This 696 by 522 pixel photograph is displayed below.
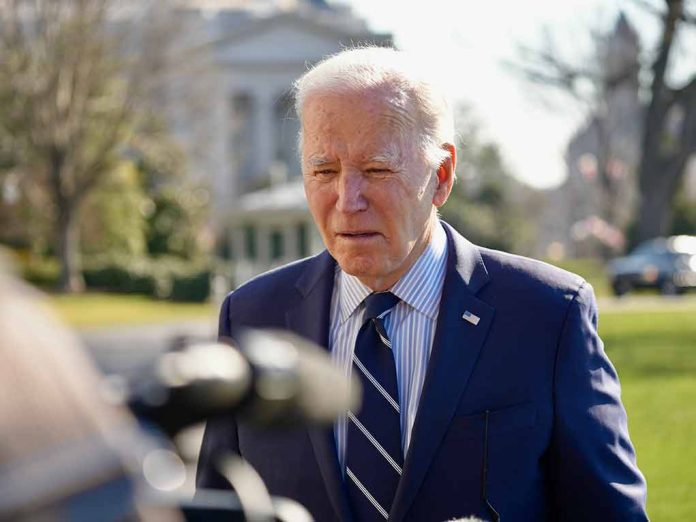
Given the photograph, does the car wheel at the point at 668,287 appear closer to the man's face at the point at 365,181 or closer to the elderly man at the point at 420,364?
the elderly man at the point at 420,364

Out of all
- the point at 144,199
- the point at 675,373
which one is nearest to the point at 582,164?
the point at 144,199

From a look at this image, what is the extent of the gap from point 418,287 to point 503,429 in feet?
1.38

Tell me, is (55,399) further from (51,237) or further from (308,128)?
(51,237)

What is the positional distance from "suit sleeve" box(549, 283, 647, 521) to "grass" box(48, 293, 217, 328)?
27635 mm

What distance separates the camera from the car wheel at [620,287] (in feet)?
127

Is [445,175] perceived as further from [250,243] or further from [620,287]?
[250,243]

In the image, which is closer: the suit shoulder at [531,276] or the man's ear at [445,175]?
the suit shoulder at [531,276]

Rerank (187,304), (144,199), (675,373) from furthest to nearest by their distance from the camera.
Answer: (144,199) → (187,304) → (675,373)

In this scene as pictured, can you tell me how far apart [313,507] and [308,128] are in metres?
0.90

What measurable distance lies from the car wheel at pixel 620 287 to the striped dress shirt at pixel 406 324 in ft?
118

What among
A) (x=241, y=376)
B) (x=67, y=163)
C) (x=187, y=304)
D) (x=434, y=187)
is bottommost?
(x=187, y=304)

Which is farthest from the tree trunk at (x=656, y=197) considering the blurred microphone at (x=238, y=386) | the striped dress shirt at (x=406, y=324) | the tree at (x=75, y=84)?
the blurred microphone at (x=238, y=386)

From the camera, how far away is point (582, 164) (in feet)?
199

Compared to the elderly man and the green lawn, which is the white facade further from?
the elderly man
